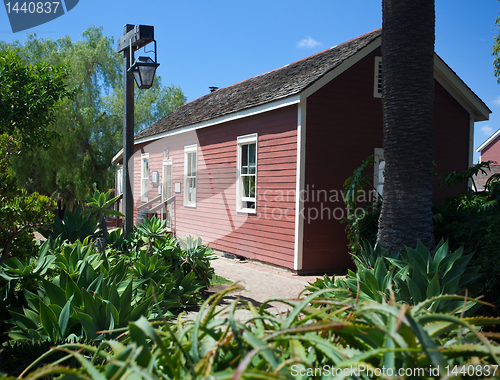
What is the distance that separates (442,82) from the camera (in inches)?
421

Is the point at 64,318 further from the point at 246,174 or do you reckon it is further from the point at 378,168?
the point at 378,168

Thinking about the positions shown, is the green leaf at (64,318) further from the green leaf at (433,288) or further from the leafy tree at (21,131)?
the green leaf at (433,288)

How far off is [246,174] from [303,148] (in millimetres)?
2352

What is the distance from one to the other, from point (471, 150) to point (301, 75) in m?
5.33

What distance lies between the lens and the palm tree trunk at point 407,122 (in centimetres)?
511

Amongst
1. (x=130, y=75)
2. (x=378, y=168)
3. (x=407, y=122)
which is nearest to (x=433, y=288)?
(x=407, y=122)

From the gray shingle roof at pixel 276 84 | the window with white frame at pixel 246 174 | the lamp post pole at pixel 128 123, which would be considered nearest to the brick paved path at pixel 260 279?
the window with white frame at pixel 246 174

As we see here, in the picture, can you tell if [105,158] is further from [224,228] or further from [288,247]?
[288,247]

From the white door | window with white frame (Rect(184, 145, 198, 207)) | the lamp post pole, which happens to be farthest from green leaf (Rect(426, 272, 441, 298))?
the white door

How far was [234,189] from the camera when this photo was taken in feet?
37.4

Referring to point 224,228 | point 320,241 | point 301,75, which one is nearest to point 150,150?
point 224,228

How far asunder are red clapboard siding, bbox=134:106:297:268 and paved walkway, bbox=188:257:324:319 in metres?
0.31

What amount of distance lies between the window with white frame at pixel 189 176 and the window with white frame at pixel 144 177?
396 centimetres

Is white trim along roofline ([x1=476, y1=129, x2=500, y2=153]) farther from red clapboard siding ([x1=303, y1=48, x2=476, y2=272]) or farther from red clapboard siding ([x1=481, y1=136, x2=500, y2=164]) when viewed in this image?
red clapboard siding ([x1=303, y1=48, x2=476, y2=272])
